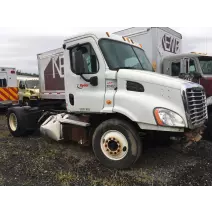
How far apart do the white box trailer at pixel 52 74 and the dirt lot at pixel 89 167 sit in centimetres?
514

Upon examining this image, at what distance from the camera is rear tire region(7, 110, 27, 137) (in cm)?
669

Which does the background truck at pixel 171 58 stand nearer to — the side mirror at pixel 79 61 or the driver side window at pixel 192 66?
the driver side window at pixel 192 66

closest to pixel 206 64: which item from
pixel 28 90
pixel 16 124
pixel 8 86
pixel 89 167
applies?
pixel 89 167

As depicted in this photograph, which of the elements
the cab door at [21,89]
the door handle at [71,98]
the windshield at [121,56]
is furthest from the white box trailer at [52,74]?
the windshield at [121,56]

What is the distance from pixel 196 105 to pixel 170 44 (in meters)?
5.03

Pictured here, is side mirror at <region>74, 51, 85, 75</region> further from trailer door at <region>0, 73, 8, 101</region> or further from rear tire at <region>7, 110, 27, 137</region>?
trailer door at <region>0, 73, 8, 101</region>

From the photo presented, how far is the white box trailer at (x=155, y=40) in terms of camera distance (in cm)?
778

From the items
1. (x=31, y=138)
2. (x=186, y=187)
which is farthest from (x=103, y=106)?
(x=31, y=138)

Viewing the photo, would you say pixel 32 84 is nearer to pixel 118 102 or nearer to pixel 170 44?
pixel 170 44

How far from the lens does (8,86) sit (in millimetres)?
A: 13062

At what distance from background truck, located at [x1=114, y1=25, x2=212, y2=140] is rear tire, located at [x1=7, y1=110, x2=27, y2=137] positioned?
4.63 m

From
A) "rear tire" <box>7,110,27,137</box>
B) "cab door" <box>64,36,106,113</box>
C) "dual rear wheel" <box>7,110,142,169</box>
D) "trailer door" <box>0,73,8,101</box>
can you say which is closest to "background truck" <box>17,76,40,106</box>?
"trailer door" <box>0,73,8,101</box>

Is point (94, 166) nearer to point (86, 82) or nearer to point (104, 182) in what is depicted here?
point (104, 182)

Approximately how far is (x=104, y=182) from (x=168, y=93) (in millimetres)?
1909
